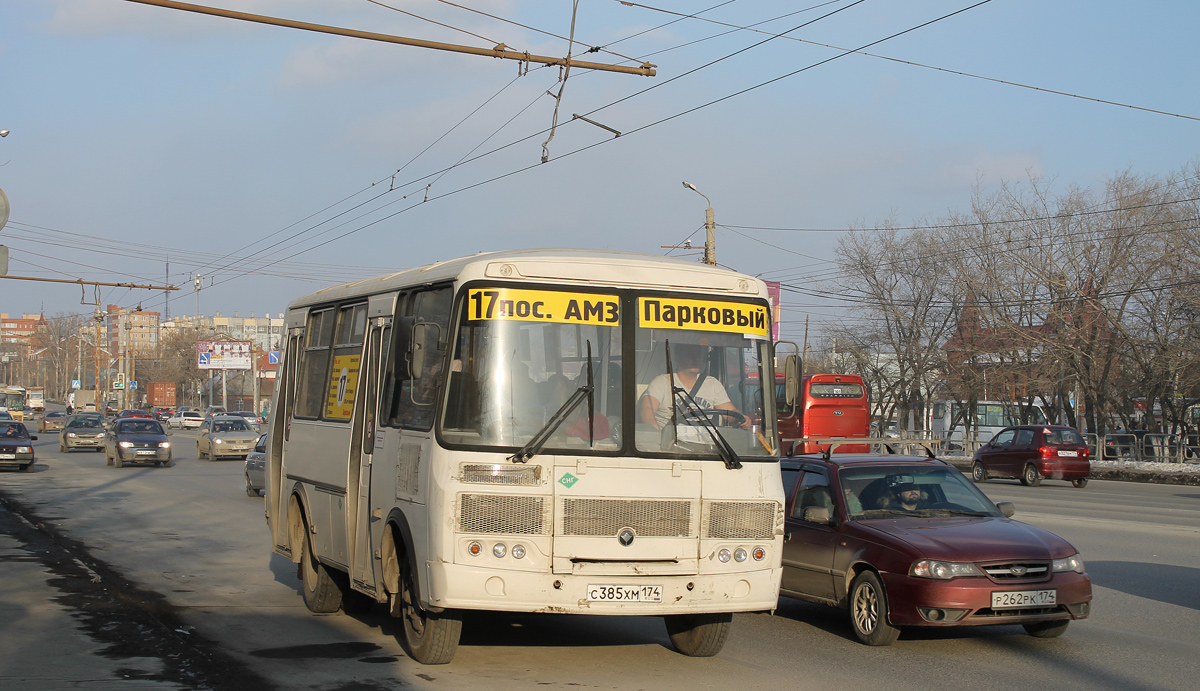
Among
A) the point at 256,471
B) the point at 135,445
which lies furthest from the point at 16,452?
the point at 256,471

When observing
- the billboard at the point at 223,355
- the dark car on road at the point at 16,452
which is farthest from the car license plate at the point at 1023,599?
the billboard at the point at 223,355

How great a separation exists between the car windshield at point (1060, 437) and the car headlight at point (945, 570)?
23520 millimetres

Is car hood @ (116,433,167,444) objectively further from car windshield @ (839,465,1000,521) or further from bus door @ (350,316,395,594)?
car windshield @ (839,465,1000,521)

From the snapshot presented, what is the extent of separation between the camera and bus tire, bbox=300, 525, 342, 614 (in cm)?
983

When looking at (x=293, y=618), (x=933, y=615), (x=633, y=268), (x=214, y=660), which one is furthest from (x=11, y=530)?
(x=933, y=615)

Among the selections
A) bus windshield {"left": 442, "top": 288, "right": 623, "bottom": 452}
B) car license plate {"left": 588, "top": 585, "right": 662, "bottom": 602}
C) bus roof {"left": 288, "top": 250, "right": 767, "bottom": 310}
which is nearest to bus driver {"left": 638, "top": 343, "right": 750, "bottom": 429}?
bus windshield {"left": 442, "top": 288, "right": 623, "bottom": 452}

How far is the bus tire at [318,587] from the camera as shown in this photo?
387 inches

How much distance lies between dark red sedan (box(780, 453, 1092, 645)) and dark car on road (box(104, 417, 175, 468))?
29000 mm

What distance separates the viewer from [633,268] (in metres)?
7.66

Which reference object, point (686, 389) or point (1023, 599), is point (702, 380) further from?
point (1023, 599)

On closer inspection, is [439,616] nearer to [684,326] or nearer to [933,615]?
[684,326]

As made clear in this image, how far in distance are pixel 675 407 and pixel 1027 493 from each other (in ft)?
70.6

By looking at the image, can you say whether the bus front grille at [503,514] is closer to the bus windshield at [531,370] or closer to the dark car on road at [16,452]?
the bus windshield at [531,370]

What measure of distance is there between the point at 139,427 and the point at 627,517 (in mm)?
32816
